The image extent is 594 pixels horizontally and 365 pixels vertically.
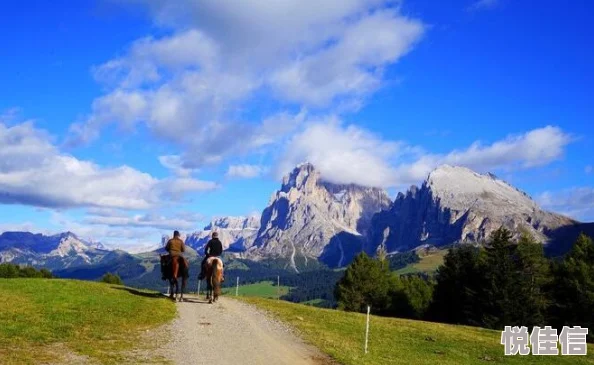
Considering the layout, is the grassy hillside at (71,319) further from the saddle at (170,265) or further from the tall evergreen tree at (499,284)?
the tall evergreen tree at (499,284)

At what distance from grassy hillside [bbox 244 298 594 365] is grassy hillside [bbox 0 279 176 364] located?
8.44 metres

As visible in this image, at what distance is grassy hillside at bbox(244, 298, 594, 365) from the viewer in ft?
78.2

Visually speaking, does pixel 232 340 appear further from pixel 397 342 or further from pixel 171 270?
pixel 171 270

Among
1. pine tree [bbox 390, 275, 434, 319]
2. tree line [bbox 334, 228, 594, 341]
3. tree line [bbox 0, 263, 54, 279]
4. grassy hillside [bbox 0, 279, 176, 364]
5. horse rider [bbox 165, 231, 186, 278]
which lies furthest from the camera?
tree line [bbox 0, 263, 54, 279]

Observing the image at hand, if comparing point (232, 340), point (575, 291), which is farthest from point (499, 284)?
point (232, 340)

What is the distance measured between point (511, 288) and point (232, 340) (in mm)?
61091

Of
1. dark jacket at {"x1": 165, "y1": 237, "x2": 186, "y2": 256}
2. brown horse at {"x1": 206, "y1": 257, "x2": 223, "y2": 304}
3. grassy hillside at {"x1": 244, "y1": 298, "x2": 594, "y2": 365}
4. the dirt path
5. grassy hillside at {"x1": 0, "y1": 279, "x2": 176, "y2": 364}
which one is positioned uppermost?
dark jacket at {"x1": 165, "y1": 237, "x2": 186, "y2": 256}

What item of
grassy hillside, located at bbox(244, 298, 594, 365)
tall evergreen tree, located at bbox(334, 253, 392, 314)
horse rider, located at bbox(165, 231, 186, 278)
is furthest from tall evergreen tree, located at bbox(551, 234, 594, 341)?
horse rider, located at bbox(165, 231, 186, 278)

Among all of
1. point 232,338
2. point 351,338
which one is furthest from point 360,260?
point 232,338

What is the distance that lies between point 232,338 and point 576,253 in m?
72.6

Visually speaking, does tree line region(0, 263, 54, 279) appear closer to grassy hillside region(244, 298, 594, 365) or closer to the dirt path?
grassy hillside region(244, 298, 594, 365)

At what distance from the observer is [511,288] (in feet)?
238

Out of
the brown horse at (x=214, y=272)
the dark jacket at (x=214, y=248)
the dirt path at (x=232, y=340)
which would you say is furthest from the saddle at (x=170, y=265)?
the dirt path at (x=232, y=340)

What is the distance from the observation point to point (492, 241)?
7900cm
